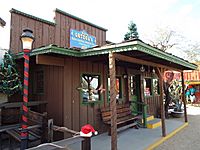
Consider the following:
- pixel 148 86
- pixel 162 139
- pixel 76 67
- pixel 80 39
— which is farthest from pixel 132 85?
pixel 76 67

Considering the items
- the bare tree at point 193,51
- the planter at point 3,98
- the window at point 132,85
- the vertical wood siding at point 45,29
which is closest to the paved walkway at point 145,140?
the window at point 132,85

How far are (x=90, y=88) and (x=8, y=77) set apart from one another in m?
2.36

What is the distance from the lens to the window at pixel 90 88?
16.1ft

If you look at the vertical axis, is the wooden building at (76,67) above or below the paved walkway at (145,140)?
above

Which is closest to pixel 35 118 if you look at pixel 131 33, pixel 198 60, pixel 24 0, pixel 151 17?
pixel 24 0

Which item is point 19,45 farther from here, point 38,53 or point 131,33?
point 131,33

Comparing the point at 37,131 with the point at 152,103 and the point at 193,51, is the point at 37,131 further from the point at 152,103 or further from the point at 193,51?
the point at 193,51

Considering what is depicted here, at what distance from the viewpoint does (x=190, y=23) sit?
18234 millimetres

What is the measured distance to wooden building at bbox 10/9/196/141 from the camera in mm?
3672

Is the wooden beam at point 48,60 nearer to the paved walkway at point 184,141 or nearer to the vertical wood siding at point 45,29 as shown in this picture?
the vertical wood siding at point 45,29

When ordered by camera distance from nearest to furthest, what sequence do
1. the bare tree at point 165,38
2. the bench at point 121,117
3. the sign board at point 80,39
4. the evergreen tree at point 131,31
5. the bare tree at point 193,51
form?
the bench at point 121,117 < the sign board at point 80,39 < the evergreen tree at point 131,31 < the bare tree at point 193,51 < the bare tree at point 165,38

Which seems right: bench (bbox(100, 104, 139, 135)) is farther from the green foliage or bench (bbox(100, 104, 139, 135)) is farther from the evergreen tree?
the evergreen tree

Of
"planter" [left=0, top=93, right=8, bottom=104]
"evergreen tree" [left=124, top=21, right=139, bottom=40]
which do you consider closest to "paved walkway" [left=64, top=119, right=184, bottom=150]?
"planter" [left=0, top=93, right=8, bottom=104]

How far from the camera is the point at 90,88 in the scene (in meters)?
5.10
